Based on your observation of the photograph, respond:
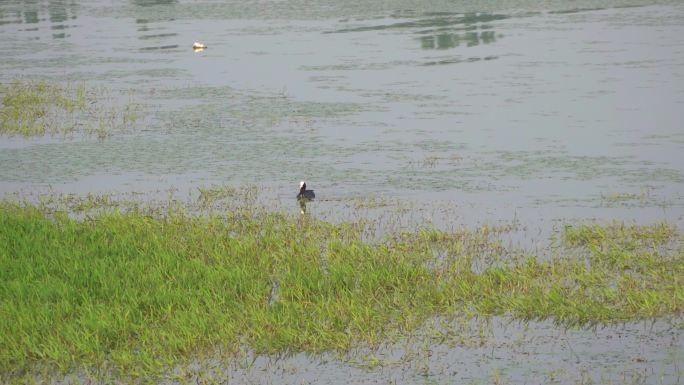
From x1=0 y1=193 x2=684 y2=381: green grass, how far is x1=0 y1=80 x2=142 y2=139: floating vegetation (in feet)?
27.7

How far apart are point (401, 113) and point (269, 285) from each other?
1205cm

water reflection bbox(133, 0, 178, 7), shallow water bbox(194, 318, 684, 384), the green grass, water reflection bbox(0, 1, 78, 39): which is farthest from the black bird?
water reflection bbox(133, 0, 178, 7)

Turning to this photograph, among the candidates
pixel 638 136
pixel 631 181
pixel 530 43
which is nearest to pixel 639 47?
pixel 530 43

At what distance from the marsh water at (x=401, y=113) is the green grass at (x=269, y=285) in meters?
1.20

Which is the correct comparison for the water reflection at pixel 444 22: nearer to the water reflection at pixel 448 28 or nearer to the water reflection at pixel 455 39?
the water reflection at pixel 448 28

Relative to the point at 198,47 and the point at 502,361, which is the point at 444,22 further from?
the point at 502,361

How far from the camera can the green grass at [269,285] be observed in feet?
35.2

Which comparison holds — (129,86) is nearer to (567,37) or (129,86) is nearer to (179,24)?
(567,37)

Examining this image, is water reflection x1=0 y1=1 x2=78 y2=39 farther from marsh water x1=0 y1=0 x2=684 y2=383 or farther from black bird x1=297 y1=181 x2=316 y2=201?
black bird x1=297 y1=181 x2=316 y2=201

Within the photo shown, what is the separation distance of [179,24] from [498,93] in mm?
24697

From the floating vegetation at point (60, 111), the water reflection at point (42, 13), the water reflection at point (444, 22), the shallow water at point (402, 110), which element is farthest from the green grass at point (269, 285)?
the water reflection at point (42, 13)

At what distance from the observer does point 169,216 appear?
15.6 m

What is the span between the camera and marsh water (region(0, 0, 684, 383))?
17.2 meters

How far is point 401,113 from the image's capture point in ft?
78.7
